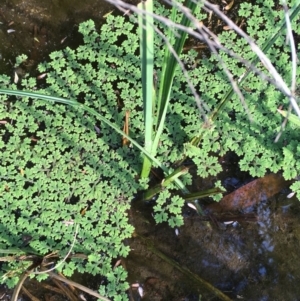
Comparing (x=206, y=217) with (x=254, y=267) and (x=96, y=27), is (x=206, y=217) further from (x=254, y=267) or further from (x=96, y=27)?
→ (x=96, y=27)

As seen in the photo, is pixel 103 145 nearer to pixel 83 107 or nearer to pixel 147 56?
pixel 83 107

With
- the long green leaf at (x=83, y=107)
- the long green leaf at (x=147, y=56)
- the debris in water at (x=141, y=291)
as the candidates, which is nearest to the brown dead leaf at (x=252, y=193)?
the long green leaf at (x=83, y=107)

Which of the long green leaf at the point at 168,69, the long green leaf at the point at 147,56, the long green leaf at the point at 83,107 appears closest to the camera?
the long green leaf at the point at 147,56

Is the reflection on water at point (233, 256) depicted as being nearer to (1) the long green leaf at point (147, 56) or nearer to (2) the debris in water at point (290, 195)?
(2) the debris in water at point (290, 195)

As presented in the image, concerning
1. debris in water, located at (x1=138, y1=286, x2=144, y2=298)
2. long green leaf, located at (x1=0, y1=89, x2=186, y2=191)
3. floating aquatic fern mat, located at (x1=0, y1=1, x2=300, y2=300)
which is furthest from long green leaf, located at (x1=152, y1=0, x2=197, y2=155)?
debris in water, located at (x1=138, y1=286, x2=144, y2=298)

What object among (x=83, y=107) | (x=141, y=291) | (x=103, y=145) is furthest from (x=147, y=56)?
(x=141, y=291)

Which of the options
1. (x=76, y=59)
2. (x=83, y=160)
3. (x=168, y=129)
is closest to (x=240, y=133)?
(x=168, y=129)

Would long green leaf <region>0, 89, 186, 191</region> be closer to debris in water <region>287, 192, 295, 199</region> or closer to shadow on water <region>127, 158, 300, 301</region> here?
shadow on water <region>127, 158, 300, 301</region>

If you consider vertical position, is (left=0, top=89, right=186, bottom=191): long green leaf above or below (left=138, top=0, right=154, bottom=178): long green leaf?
below
